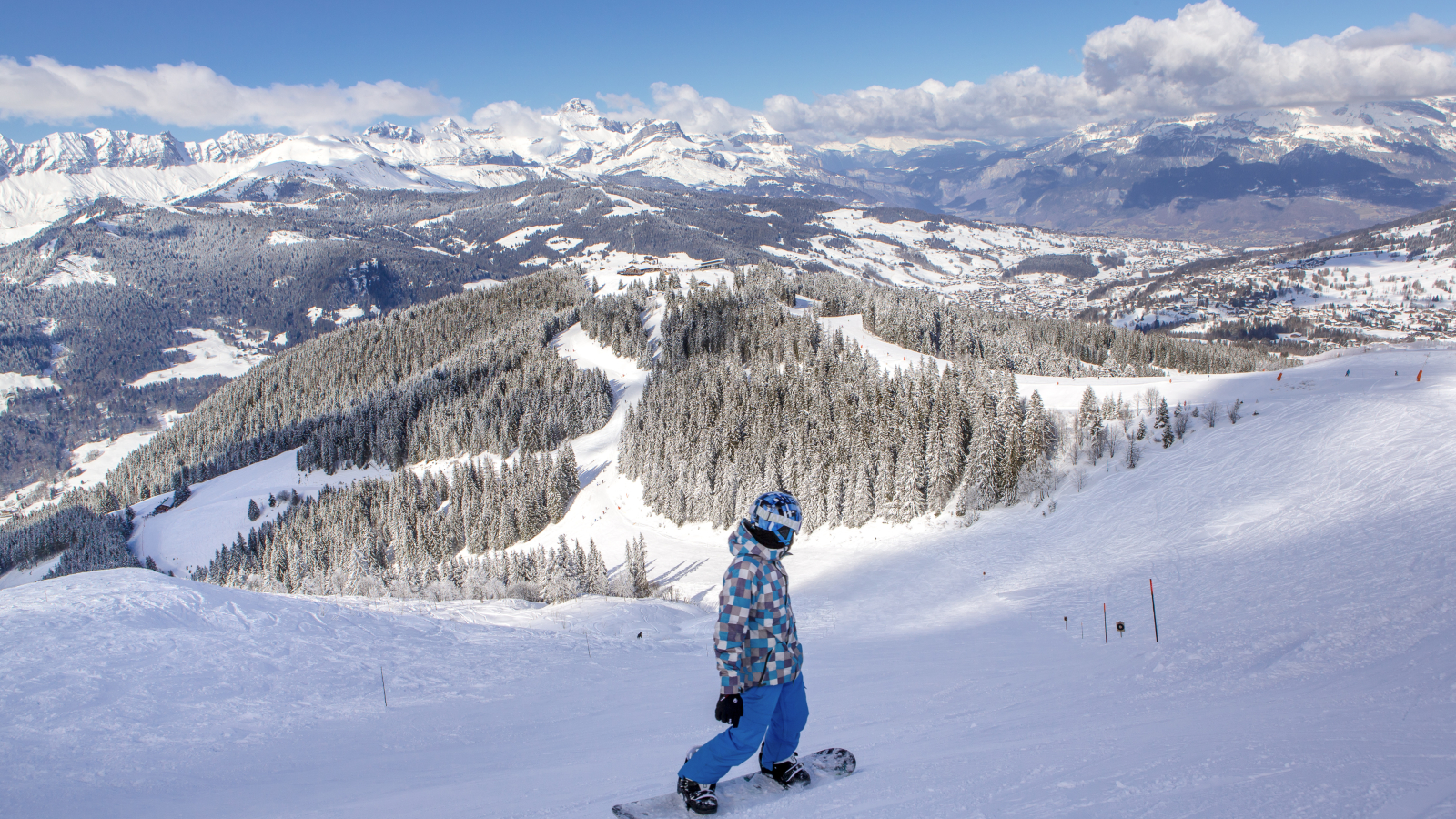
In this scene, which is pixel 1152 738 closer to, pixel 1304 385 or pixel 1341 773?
pixel 1341 773

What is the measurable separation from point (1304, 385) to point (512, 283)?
14358 centimetres

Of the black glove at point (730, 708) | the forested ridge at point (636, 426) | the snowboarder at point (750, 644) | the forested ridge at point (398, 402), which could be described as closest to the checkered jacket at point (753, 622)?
the snowboarder at point (750, 644)

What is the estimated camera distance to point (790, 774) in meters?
6.81

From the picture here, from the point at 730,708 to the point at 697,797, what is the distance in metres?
0.99

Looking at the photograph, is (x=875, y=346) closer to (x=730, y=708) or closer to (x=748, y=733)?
(x=748, y=733)

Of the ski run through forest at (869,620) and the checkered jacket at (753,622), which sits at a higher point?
the checkered jacket at (753,622)

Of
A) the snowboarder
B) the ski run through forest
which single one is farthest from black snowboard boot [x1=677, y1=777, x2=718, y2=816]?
the ski run through forest

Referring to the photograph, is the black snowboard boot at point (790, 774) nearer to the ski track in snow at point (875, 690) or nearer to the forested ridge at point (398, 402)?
the ski track in snow at point (875, 690)

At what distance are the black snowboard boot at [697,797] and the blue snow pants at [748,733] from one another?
5cm

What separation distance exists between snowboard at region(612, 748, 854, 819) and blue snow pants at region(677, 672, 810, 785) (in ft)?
1.04

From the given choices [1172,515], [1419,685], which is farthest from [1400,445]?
[1419,685]

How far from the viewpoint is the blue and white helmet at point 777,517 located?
6297 mm

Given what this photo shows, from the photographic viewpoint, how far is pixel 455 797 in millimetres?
7668

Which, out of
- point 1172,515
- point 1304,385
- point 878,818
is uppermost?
point 1304,385
